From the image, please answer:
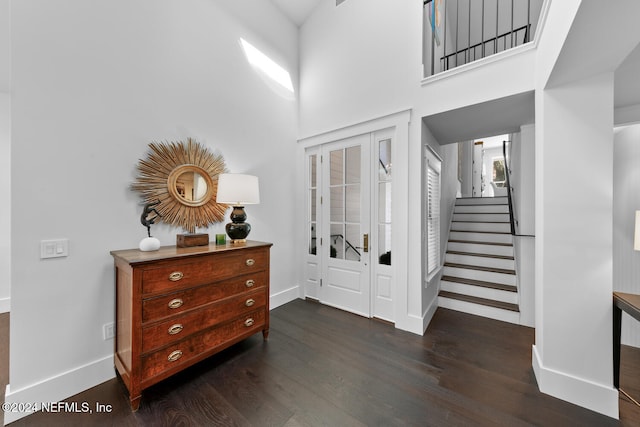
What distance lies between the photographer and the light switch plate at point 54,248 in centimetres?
166

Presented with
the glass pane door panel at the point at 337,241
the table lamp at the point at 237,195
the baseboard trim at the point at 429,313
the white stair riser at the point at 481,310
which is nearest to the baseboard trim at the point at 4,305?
the table lamp at the point at 237,195

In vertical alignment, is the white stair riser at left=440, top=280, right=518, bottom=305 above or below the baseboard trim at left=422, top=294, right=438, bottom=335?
above

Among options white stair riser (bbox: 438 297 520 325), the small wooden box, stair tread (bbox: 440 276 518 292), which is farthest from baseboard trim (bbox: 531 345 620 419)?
the small wooden box

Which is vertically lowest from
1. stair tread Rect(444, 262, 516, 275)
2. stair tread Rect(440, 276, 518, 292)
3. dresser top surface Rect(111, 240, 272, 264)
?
stair tread Rect(440, 276, 518, 292)

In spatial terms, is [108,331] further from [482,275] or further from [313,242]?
[482,275]

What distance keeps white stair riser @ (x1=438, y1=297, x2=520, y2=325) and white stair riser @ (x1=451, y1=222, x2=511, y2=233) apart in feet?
5.24

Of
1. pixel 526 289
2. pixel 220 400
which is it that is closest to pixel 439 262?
pixel 526 289

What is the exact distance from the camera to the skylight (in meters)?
2.98

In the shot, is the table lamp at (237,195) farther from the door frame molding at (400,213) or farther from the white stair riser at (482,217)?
the white stair riser at (482,217)

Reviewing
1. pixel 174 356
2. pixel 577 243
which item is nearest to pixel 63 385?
pixel 174 356

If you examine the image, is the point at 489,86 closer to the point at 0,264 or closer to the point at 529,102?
the point at 529,102

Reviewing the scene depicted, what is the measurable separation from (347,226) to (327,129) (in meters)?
1.35

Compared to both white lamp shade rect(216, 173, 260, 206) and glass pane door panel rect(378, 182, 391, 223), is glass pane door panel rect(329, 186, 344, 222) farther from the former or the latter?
white lamp shade rect(216, 173, 260, 206)

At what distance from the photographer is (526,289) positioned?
2717mm
